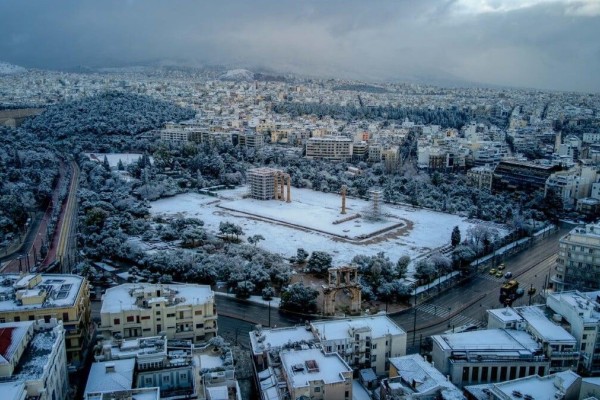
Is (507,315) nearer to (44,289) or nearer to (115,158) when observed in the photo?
(44,289)

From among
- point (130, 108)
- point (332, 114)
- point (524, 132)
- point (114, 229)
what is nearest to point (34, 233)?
point (114, 229)

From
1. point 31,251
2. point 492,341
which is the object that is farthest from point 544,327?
point 31,251

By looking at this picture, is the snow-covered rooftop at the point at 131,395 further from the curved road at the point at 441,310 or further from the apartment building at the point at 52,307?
the curved road at the point at 441,310

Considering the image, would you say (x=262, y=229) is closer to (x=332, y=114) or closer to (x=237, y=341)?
(x=237, y=341)

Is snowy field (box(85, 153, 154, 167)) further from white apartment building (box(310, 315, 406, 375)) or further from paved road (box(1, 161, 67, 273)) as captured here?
white apartment building (box(310, 315, 406, 375))

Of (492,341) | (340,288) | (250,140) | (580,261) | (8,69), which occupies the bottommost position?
(340,288)

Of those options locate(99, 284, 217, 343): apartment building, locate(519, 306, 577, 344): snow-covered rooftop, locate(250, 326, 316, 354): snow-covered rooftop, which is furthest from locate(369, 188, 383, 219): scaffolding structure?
locate(250, 326, 316, 354): snow-covered rooftop

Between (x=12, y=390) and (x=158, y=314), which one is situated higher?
(x=12, y=390)
